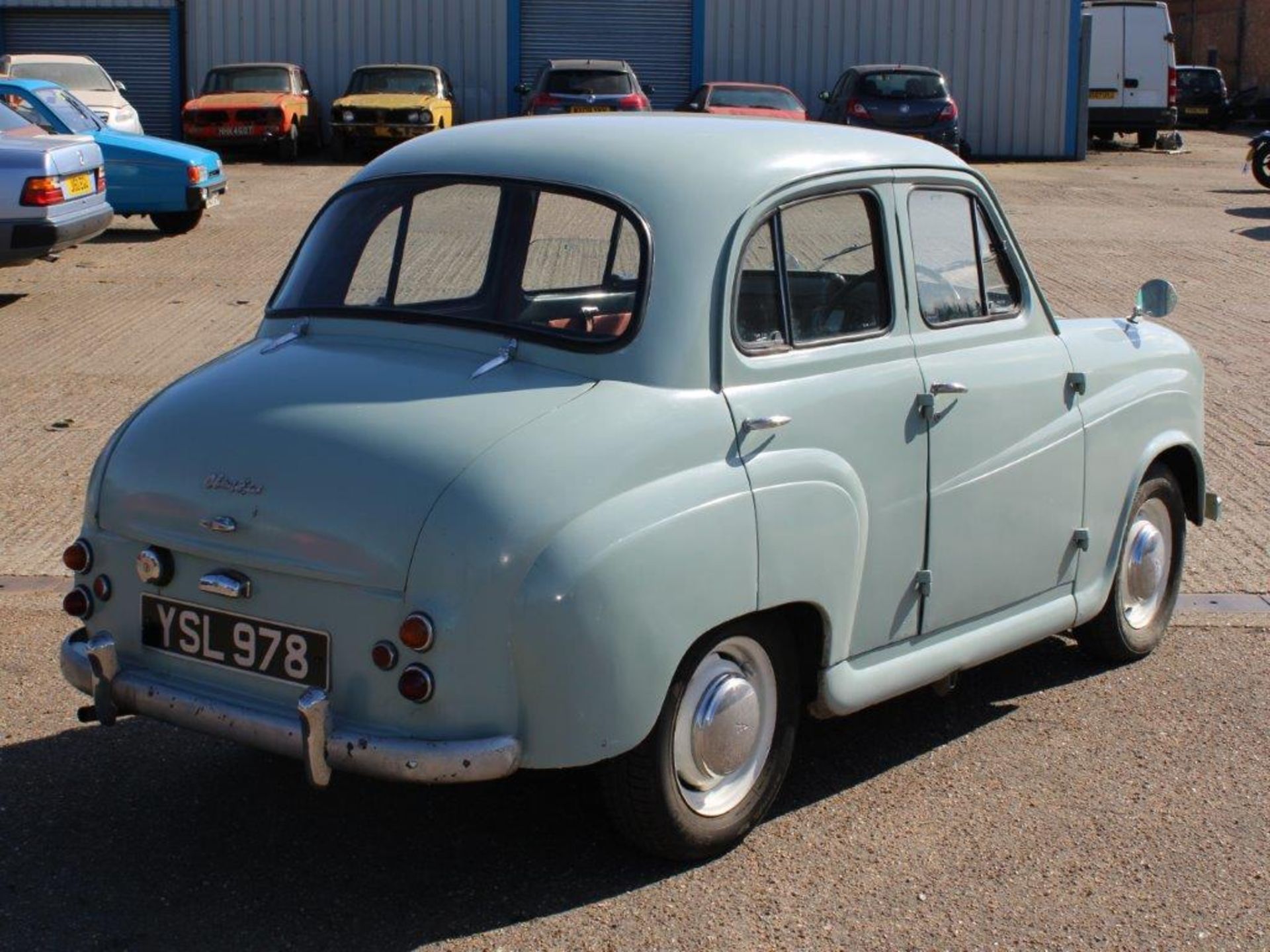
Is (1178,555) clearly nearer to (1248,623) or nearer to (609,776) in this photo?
(1248,623)

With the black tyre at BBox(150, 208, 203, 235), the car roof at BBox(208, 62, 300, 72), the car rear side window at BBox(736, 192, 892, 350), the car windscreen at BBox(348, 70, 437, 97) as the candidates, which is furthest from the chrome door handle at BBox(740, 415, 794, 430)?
the car roof at BBox(208, 62, 300, 72)

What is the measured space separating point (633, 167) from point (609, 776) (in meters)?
1.59

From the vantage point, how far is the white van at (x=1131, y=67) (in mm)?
31203

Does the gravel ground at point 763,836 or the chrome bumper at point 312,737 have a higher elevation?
the chrome bumper at point 312,737

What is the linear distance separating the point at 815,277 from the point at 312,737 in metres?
1.89

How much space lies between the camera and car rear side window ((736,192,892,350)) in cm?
448

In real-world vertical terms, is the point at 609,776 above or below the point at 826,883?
above

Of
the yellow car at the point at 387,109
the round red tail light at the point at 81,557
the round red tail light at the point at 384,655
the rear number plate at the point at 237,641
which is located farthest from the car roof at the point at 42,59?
the round red tail light at the point at 384,655

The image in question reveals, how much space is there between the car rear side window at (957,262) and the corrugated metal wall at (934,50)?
2669 cm

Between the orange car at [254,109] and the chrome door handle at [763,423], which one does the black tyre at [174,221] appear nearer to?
the orange car at [254,109]

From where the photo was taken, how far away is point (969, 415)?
4930mm

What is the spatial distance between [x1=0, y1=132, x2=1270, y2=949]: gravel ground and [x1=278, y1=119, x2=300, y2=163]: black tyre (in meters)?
20.4

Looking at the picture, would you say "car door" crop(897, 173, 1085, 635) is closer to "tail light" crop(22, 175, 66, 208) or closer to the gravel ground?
the gravel ground

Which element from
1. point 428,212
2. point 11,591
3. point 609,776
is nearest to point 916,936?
point 609,776
